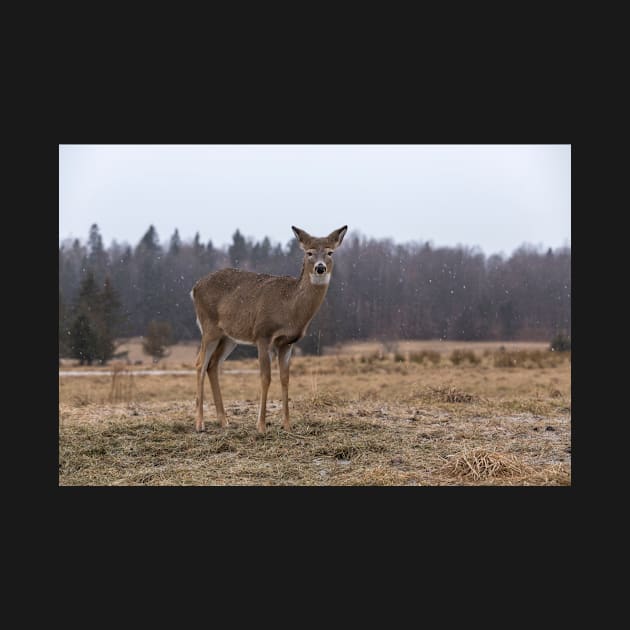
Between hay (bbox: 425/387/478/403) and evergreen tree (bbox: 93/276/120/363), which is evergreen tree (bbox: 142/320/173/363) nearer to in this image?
evergreen tree (bbox: 93/276/120/363)

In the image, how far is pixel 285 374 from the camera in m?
11.2

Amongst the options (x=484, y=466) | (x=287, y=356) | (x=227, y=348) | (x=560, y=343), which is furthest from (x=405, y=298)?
(x=484, y=466)

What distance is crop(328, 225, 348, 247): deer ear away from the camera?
1057 centimetres

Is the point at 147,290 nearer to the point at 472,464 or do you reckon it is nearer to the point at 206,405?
the point at 206,405

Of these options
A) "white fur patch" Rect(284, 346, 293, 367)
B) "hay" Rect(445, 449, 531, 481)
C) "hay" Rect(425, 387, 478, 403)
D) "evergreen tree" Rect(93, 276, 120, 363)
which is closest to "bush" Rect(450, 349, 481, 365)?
"hay" Rect(425, 387, 478, 403)

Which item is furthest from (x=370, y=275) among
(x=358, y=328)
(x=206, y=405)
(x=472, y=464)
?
(x=472, y=464)

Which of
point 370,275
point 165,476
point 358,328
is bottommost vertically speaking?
point 165,476

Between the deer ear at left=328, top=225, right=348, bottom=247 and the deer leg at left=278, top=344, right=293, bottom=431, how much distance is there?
73.8 inches

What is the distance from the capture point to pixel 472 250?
2548cm

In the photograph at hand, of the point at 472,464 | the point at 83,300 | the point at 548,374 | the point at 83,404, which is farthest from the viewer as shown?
the point at 83,300

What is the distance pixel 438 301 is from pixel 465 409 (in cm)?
1143

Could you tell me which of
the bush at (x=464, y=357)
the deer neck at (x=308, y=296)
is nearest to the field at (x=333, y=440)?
the deer neck at (x=308, y=296)

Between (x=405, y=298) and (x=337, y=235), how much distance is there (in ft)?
46.4

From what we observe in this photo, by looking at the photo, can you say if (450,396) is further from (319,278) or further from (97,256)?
(97,256)
